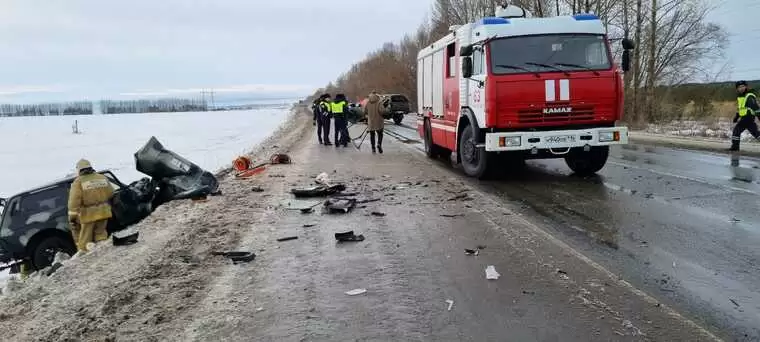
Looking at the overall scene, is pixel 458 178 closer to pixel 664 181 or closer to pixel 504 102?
pixel 504 102

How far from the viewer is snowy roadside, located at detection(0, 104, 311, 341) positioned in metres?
4.23

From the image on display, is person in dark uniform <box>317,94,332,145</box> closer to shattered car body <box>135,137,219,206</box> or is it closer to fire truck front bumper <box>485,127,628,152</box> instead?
shattered car body <box>135,137,219,206</box>

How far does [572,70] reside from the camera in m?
9.71

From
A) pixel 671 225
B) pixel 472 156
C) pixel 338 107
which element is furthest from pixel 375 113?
pixel 671 225

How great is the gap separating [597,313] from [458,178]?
6992mm

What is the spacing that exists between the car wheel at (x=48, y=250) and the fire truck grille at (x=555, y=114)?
8.24 metres

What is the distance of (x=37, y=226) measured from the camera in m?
10.7

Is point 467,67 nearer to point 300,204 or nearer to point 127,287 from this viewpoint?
point 300,204

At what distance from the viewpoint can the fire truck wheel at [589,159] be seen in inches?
422

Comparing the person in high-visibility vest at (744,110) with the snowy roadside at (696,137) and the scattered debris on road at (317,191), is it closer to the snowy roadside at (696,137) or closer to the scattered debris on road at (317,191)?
the snowy roadside at (696,137)

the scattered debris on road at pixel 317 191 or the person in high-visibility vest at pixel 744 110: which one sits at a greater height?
the person in high-visibility vest at pixel 744 110

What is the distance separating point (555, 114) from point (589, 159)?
1.73 metres

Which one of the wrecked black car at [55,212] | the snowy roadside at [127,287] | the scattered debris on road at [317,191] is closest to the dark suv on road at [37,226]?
the wrecked black car at [55,212]

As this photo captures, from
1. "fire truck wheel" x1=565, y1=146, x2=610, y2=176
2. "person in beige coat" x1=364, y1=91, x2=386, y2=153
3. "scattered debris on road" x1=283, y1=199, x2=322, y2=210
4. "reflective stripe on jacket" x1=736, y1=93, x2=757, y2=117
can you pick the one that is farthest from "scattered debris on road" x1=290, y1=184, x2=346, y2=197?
"reflective stripe on jacket" x1=736, y1=93, x2=757, y2=117
